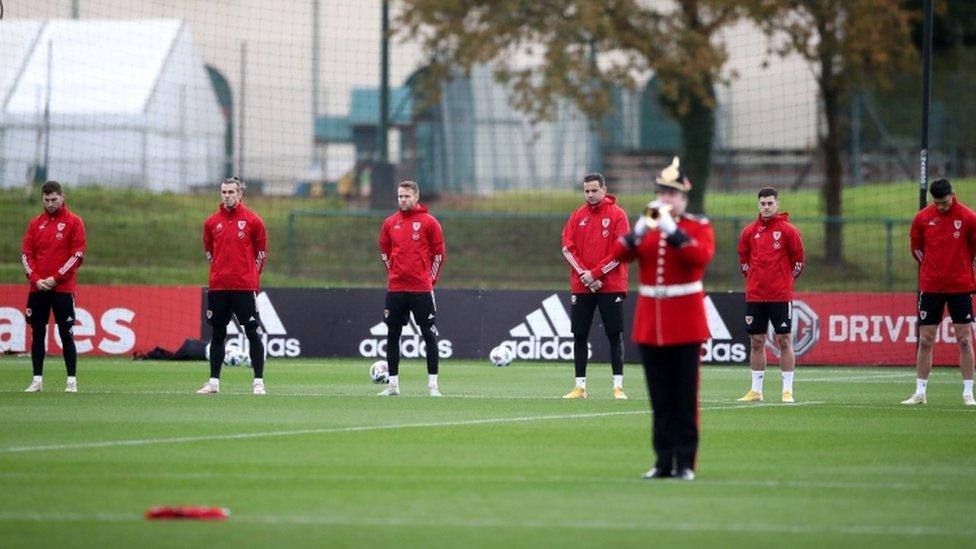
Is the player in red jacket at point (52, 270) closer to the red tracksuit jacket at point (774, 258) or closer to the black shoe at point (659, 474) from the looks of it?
the red tracksuit jacket at point (774, 258)

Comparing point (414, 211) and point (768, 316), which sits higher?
point (414, 211)

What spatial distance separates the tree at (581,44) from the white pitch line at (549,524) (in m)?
25.5

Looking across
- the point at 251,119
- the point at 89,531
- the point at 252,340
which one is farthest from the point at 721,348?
the point at 89,531

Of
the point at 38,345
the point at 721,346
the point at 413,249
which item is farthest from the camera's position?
the point at 721,346

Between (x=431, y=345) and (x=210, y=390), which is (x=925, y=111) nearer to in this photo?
(x=431, y=345)

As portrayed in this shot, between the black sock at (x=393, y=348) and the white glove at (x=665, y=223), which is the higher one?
the white glove at (x=665, y=223)

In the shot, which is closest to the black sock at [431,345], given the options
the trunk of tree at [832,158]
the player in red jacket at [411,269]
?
the player in red jacket at [411,269]

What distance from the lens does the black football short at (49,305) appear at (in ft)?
57.7

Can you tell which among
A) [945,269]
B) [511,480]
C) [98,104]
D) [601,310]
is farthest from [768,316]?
[98,104]

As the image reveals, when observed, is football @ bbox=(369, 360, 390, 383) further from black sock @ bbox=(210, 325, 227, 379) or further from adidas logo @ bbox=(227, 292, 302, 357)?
adidas logo @ bbox=(227, 292, 302, 357)

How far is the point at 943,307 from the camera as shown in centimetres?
1689

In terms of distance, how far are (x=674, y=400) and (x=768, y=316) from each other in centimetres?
706

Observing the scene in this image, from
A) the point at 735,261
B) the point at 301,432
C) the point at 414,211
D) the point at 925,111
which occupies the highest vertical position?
the point at 925,111

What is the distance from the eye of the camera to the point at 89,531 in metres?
8.61
